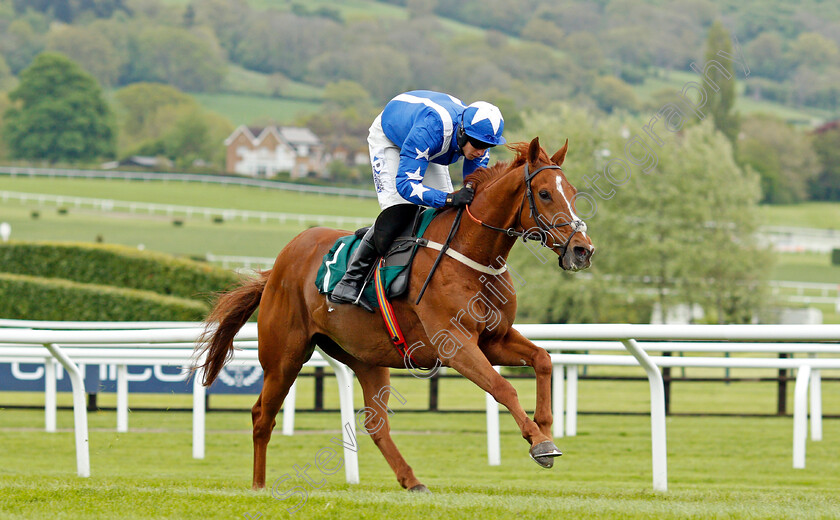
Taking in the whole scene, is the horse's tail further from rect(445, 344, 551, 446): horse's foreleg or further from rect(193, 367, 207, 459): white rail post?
rect(445, 344, 551, 446): horse's foreleg

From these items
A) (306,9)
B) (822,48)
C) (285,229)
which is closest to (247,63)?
(306,9)

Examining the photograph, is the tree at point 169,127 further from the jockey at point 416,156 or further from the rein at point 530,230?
the rein at point 530,230

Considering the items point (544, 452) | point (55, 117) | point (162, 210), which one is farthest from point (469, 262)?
point (55, 117)

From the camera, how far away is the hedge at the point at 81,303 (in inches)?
607

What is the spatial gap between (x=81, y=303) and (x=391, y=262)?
12.5 metres

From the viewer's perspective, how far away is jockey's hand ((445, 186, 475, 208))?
14.3 feet

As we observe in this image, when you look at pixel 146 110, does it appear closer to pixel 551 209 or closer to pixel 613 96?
pixel 613 96

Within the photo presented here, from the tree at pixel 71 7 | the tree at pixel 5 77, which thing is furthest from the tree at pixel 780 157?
the tree at pixel 71 7

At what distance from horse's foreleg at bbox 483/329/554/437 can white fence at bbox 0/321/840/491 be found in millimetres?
237

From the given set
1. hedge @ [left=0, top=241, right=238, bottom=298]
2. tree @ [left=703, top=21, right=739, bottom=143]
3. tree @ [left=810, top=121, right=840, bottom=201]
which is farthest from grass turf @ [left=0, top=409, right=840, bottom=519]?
tree @ [left=810, top=121, right=840, bottom=201]

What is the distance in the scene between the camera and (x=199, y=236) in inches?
1829

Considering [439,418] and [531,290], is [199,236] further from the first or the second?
[439,418]

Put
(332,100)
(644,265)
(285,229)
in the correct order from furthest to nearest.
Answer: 1. (332,100)
2. (285,229)
3. (644,265)

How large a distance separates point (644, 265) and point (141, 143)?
69330mm
